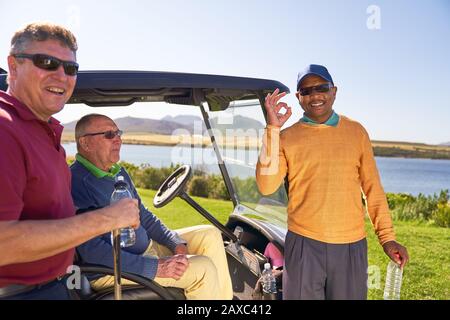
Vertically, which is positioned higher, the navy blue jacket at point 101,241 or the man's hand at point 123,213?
the man's hand at point 123,213

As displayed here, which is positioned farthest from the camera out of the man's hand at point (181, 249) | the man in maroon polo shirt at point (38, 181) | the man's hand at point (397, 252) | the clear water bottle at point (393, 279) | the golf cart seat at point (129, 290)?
the man's hand at point (181, 249)

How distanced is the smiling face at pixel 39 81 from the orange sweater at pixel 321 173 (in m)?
1.01

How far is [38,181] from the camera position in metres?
1.38

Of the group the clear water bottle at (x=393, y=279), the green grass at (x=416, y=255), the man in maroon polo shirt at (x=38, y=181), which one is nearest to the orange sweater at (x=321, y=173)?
the clear water bottle at (x=393, y=279)

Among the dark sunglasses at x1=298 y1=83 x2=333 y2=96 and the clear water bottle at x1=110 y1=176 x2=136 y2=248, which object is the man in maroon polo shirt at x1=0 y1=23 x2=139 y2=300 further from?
the dark sunglasses at x1=298 y1=83 x2=333 y2=96

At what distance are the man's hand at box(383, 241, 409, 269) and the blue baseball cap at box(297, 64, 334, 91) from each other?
0.94 m

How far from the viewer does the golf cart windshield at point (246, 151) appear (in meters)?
2.76

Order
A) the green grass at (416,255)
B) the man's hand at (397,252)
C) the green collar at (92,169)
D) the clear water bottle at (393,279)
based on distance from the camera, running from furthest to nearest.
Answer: the green grass at (416,255) < the green collar at (92,169) < the clear water bottle at (393,279) < the man's hand at (397,252)

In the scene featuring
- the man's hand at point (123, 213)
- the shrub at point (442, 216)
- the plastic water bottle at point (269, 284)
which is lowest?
the shrub at point (442, 216)

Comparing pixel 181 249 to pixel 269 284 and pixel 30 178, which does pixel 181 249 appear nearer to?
pixel 269 284

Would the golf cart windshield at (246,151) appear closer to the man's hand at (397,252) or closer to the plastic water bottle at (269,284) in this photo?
Answer: the plastic water bottle at (269,284)
